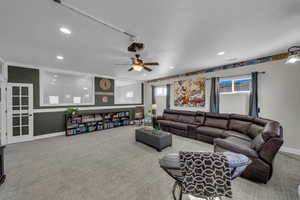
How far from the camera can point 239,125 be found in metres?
3.48

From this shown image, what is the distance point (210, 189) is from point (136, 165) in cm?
175

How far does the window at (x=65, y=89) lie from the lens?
4395 mm

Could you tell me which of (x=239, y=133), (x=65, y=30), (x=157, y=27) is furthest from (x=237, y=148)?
(x=65, y=30)

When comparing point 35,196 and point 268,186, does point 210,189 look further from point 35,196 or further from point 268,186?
point 35,196

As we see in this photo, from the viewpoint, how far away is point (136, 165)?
246 centimetres

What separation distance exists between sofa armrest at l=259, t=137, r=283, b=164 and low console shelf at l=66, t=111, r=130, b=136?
18.4 ft

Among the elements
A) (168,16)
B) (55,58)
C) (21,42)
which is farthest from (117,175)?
(55,58)

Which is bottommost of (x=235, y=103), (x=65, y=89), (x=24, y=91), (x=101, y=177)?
(x=101, y=177)

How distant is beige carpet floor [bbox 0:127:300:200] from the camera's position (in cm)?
169

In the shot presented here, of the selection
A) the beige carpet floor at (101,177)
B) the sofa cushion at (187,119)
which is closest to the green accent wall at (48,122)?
the beige carpet floor at (101,177)

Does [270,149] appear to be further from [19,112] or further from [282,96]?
[19,112]

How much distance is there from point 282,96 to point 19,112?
8.29m

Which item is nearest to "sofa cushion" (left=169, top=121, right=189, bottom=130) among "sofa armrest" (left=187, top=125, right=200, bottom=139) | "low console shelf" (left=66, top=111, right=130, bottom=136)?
"sofa armrest" (left=187, top=125, right=200, bottom=139)

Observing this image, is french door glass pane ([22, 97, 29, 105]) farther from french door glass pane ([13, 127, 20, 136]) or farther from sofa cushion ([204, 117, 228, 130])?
sofa cushion ([204, 117, 228, 130])
